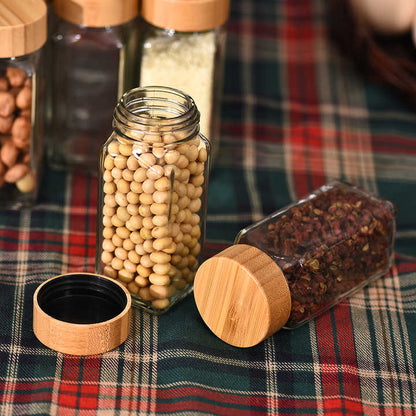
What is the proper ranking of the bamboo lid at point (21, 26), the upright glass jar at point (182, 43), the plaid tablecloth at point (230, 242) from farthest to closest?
the upright glass jar at point (182, 43)
the bamboo lid at point (21, 26)
the plaid tablecloth at point (230, 242)

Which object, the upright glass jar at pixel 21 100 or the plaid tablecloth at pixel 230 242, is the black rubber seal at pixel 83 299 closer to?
the plaid tablecloth at pixel 230 242

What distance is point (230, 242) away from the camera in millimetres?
976

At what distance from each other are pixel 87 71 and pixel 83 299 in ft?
1.19

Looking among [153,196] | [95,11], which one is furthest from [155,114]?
[95,11]

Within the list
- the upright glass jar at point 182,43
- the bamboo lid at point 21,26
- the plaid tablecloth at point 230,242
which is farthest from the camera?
the upright glass jar at point 182,43

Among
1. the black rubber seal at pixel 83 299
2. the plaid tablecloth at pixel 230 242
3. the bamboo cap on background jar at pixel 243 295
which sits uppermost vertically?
the bamboo cap on background jar at pixel 243 295

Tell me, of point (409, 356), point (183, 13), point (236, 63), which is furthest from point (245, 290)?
point (236, 63)

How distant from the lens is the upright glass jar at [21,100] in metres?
0.87

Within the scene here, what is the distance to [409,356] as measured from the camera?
82 centimetres

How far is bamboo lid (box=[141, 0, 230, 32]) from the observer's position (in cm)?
95

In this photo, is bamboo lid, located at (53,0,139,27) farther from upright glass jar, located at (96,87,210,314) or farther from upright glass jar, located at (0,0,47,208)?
upright glass jar, located at (96,87,210,314)

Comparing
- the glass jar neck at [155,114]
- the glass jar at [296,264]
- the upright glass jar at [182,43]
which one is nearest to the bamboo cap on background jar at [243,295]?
the glass jar at [296,264]

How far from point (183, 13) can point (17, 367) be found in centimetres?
47

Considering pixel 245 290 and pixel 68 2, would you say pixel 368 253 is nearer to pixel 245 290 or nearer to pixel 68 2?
pixel 245 290
